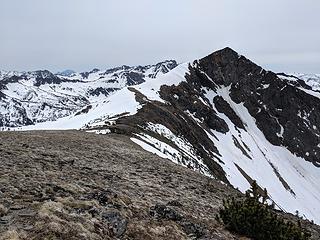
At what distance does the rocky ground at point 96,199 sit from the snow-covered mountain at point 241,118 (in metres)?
38.2

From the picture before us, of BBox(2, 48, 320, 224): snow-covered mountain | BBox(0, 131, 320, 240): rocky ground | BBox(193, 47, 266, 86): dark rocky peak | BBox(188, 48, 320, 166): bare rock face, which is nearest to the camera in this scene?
BBox(0, 131, 320, 240): rocky ground

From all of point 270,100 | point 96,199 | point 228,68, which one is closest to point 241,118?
point 270,100

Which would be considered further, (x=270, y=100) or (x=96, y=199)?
(x=270, y=100)

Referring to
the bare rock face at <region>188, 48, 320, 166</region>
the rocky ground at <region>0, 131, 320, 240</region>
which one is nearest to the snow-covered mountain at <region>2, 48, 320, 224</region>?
the bare rock face at <region>188, 48, 320, 166</region>

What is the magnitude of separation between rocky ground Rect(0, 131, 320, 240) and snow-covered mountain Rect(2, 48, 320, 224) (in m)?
38.2

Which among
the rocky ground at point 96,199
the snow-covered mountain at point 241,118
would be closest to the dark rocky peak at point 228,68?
the snow-covered mountain at point 241,118

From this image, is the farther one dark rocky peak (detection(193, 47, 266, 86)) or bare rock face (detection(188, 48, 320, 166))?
dark rocky peak (detection(193, 47, 266, 86))

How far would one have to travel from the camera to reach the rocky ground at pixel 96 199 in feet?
31.0

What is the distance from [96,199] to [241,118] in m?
116

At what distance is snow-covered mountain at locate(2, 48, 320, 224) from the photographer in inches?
2997

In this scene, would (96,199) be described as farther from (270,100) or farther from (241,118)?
(270,100)

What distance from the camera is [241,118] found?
124875 millimetres

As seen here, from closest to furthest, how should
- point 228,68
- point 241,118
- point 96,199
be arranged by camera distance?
point 96,199, point 241,118, point 228,68

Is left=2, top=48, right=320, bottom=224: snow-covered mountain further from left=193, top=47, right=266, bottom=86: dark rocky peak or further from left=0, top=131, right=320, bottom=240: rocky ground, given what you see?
left=0, top=131, right=320, bottom=240: rocky ground
